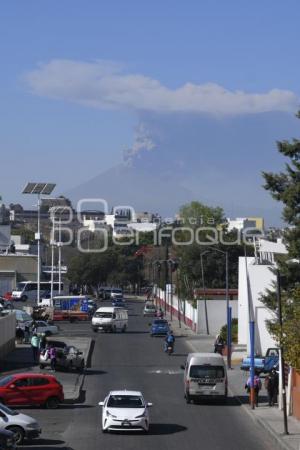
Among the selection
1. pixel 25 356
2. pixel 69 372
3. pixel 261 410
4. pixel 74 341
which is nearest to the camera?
pixel 261 410

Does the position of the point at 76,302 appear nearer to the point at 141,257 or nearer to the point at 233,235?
the point at 233,235

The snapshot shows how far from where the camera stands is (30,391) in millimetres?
36812

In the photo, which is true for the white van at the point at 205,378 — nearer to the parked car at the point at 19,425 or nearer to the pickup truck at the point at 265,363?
the pickup truck at the point at 265,363

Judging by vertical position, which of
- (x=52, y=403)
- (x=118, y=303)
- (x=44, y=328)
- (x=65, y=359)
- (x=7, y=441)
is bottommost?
(x=52, y=403)

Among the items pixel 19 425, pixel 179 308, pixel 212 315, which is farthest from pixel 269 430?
pixel 179 308

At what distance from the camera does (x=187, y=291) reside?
10812cm

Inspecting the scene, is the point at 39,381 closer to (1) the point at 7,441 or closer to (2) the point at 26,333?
(1) the point at 7,441

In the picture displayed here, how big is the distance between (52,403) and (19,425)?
9.76 meters

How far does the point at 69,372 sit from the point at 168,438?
68.5 ft

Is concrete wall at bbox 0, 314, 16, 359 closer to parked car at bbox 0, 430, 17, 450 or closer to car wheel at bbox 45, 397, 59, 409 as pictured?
car wheel at bbox 45, 397, 59, 409

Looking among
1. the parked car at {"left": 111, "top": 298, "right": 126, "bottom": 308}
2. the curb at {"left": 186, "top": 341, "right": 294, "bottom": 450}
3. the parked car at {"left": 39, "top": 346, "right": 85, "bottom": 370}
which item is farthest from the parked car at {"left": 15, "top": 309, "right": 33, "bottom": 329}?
the parked car at {"left": 111, "top": 298, "right": 126, "bottom": 308}

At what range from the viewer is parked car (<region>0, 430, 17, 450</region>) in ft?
83.2

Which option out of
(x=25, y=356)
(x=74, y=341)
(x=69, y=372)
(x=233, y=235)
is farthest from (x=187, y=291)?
(x=69, y=372)

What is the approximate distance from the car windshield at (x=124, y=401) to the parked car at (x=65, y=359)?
1915 centimetres
